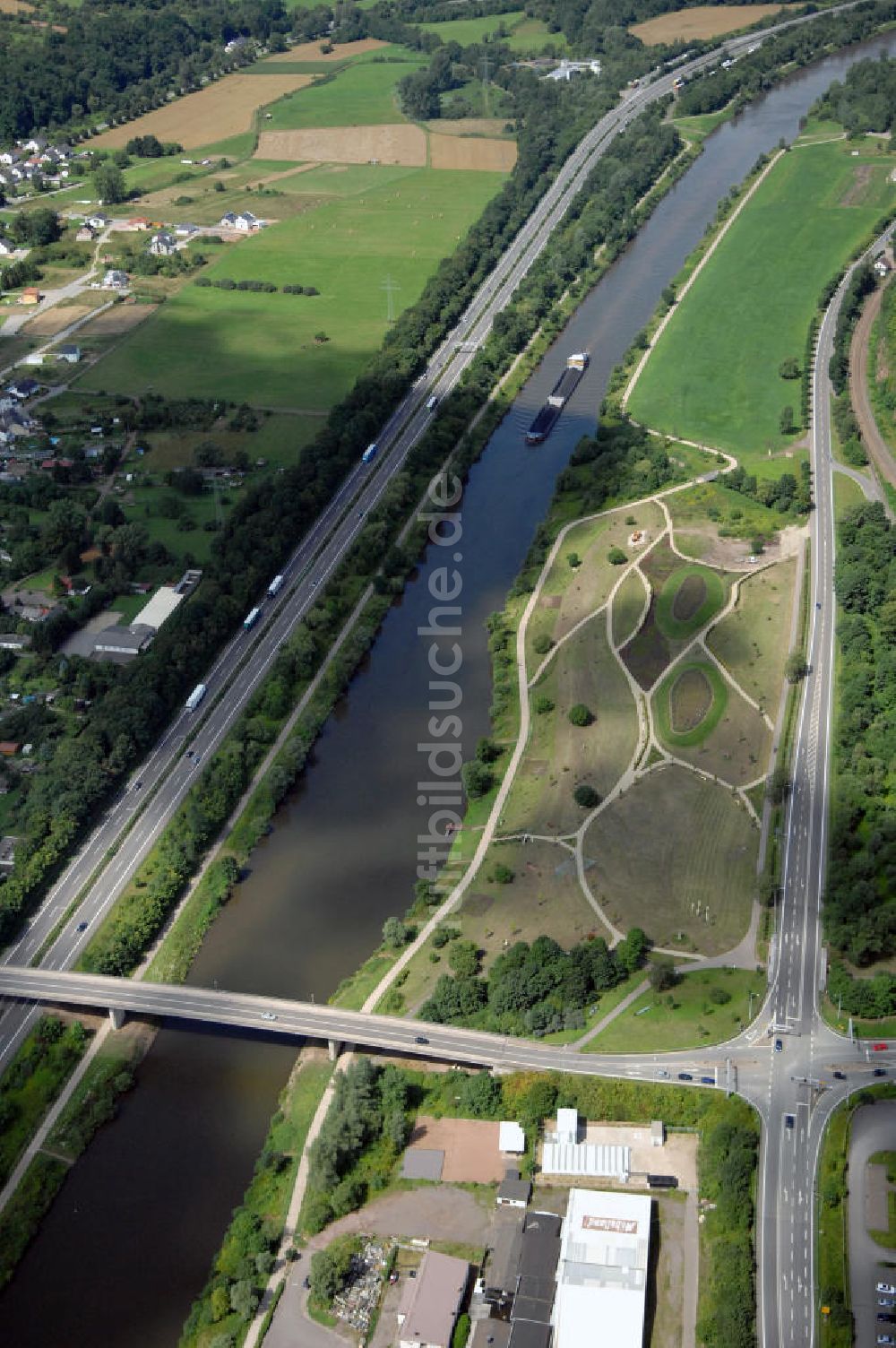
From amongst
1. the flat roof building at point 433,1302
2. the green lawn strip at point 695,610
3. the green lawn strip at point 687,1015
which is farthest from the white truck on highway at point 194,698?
the flat roof building at point 433,1302

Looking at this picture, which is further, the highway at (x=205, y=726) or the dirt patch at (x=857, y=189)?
the dirt patch at (x=857, y=189)

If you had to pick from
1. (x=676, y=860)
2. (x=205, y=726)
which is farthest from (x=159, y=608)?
(x=676, y=860)

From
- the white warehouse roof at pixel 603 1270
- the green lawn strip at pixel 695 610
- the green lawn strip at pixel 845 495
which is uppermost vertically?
the green lawn strip at pixel 845 495

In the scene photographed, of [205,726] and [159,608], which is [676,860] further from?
[159,608]

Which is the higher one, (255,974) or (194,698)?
(194,698)

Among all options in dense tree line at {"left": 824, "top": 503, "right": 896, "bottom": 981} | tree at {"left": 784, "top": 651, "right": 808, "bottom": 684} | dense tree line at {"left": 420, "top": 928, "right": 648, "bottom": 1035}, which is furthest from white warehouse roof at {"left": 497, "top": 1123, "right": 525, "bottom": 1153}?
tree at {"left": 784, "top": 651, "right": 808, "bottom": 684}

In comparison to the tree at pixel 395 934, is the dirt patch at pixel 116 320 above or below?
above

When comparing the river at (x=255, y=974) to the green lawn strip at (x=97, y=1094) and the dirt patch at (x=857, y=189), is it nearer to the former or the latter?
the green lawn strip at (x=97, y=1094)
